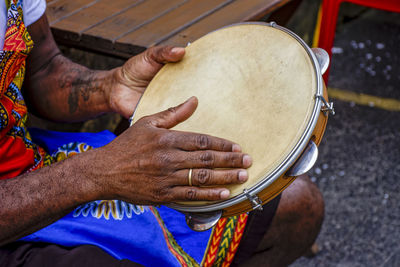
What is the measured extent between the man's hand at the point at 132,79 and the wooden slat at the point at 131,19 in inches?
9.1

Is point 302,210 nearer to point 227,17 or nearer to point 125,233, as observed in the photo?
point 125,233

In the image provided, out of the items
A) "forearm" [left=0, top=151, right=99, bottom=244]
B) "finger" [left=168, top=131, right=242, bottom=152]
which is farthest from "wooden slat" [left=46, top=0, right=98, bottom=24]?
"finger" [left=168, top=131, right=242, bottom=152]

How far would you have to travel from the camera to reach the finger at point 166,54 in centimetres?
124

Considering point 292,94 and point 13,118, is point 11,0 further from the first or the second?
point 292,94

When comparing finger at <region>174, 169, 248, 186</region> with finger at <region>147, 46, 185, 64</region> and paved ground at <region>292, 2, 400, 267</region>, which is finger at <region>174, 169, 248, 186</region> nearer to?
finger at <region>147, 46, 185, 64</region>

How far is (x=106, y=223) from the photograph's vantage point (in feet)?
3.67

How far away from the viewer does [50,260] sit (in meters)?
1.04

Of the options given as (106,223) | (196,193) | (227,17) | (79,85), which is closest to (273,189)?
(196,193)

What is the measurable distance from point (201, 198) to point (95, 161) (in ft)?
0.82

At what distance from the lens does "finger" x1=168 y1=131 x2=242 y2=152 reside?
0.98 m

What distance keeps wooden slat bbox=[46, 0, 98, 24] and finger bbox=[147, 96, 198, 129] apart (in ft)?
2.60

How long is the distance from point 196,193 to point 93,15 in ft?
3.23

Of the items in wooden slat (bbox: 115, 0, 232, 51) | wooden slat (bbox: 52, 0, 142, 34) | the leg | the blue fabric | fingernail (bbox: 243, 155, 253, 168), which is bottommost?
the leg

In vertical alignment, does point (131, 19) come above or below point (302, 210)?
above
